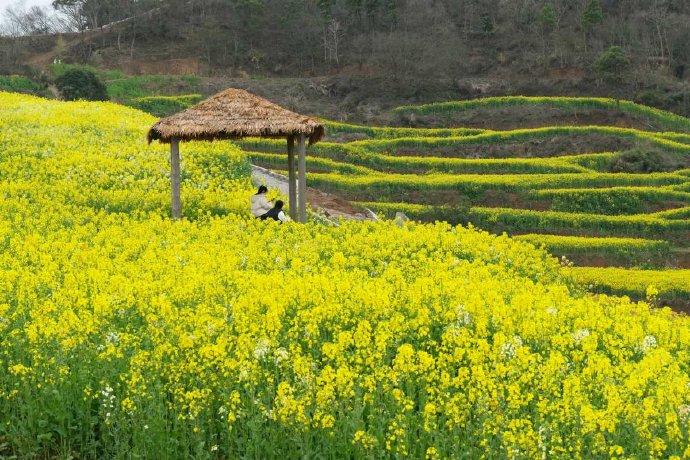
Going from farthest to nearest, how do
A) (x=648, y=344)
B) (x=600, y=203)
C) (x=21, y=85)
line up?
(x=21, y=85) < (x=600, y=203) < (x=648, y=344)

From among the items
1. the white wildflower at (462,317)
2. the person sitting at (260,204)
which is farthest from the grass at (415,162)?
the white wildflower at (462,317)

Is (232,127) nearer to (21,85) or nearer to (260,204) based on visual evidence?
(260,204)

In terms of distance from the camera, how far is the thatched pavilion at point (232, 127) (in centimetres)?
1736

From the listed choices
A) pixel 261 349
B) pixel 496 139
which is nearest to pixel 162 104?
pixel 496 139

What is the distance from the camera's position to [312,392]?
22.0 feet

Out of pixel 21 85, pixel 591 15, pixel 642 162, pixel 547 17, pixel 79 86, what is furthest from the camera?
A: pixel 547 17

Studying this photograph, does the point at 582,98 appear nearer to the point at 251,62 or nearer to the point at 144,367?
the point at 251,62

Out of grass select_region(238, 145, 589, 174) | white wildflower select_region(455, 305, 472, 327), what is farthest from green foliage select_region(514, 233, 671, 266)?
white wildflower select_region(455, 305, 472, 327)

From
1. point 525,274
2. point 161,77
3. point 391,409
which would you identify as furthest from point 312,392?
point 161,77

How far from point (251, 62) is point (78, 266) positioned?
5947 cm

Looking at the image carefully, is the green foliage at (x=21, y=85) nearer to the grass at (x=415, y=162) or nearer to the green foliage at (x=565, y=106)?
the grass at (x=415, y=162)

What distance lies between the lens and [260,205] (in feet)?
58.5

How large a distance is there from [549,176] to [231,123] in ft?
72.6

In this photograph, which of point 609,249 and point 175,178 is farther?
point 609,249
